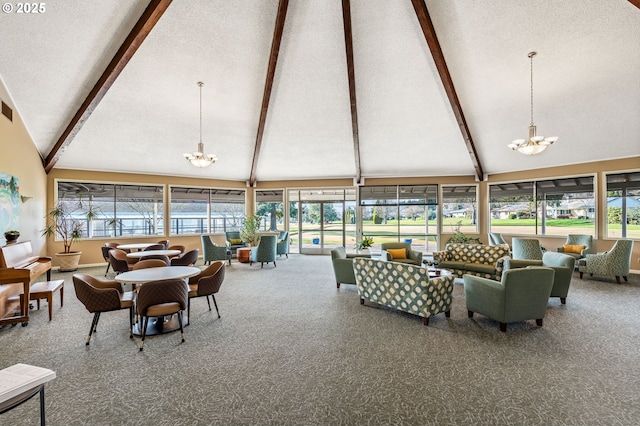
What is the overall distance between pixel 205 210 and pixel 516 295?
9.40 metres

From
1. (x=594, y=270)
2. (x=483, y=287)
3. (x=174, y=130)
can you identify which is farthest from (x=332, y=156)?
(x=594, y=270)

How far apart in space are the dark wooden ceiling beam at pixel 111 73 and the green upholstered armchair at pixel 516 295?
5.78 m

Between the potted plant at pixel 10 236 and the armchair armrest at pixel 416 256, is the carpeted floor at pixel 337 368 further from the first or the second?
the armchair armrest at pixel 416 256

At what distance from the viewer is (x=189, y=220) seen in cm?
1016

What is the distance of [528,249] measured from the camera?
7.25 meters

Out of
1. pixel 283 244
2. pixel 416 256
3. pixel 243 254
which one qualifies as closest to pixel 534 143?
pixel 416 256

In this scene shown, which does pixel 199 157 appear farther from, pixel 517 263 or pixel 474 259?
pixel 517 263

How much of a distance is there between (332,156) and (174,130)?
4460 millimetres

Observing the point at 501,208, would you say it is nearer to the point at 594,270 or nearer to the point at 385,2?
the point at 594,270

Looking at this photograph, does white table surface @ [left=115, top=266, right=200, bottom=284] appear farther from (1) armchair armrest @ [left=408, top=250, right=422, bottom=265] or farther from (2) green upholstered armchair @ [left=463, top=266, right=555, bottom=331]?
(1) armchair armrest @ [left=408, top=250, right=422, bottom=265]

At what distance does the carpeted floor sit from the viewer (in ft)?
7.59

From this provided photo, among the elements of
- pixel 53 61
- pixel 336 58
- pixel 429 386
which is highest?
pixel 336 58

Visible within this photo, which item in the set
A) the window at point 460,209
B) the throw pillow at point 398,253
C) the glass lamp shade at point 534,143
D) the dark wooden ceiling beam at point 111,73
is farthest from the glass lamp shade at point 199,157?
the window at point 460,209

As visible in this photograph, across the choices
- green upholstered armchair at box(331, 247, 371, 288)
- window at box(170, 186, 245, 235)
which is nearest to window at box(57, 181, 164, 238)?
window at box(170, 186, 245, 235)
